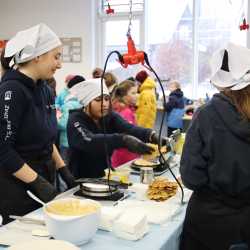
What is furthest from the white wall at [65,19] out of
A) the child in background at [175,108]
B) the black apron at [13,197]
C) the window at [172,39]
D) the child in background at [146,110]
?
the black apron at [13,197]

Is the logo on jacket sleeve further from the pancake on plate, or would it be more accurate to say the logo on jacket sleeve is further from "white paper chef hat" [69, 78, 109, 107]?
the pancake on plate

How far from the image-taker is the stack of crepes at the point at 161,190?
180 cm

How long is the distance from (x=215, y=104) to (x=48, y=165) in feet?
2.98

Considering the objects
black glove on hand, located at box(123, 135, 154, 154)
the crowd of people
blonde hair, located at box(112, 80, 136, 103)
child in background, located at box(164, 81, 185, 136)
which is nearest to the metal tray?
the crowd of people

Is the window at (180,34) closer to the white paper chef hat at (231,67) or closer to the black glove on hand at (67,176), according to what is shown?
the black glove on hand at (67,176)

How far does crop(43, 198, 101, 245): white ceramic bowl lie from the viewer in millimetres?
1293

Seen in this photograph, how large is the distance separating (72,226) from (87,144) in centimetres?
90

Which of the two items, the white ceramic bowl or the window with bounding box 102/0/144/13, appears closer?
the white ceramic bowl

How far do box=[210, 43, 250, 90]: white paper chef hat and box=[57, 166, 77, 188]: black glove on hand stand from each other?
0.93 meters

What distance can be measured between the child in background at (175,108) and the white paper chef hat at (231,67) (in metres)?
3.88

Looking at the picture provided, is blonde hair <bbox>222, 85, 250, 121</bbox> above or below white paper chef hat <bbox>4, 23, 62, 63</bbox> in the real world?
below

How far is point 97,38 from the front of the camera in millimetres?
6453

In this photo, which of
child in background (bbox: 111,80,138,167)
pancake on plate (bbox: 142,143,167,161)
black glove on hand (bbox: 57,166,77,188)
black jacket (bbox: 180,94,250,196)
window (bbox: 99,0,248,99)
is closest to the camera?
black jacket (bbox: 180,94,250,196)

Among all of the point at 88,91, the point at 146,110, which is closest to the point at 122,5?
the point at 146,110
